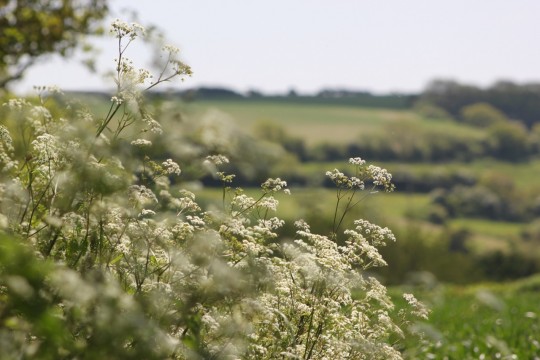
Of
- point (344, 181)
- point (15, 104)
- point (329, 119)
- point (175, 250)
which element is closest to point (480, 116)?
point (329, 119)

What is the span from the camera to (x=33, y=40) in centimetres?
1382

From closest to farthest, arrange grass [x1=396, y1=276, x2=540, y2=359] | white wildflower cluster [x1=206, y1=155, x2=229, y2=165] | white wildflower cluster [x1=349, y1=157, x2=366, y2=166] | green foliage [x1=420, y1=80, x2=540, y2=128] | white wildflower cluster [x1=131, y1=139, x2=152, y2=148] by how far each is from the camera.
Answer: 1. white wildflower cluster [x1=131, y1=139, x2=152, y2=148]
2. white wildflower cluster [x1=206, y1=155, x2=229, y2=165]
3. white wildflower cluster [x1=349, y1=157, x2=366, y2=166]
4. grass [x1=396, y1=276, x2=540, y2=359]
5. green foliage [x1=420, y1=80, x2=540, y2=128]

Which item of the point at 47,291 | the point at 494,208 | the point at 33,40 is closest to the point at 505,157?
the point at 494,208

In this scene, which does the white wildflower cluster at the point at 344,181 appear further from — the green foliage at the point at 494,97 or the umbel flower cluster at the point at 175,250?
the green foliage at the point at 494,97

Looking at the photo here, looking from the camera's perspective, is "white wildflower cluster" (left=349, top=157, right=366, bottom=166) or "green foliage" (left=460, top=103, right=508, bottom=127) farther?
"green foliage" (left=460, top=103, right=508, bottom=127)

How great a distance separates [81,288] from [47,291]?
0.72 m

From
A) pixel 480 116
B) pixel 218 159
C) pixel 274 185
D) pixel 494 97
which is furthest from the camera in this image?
pixel 494 97

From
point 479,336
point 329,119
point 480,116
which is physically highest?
point 479,336

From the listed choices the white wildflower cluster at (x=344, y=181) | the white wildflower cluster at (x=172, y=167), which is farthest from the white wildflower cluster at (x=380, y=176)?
the white wildflower cluster at (x=172, y=167)

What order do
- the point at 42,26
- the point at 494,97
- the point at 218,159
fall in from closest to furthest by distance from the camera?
1. the point at 218,159
2. the point at 42,26
3. the point at 494,97

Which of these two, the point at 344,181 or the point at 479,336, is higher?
the point at 344,181

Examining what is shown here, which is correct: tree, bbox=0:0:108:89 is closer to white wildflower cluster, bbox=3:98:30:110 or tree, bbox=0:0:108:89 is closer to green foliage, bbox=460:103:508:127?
white wildflower cluster, bbox=3:98:30:110

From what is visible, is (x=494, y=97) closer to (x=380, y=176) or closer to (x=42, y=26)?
(x=42, y=26)

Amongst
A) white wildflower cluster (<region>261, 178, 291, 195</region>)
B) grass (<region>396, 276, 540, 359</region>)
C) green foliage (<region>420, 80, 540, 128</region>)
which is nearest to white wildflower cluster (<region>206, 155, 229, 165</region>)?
white wildflower cluster (<region>261, 178, 291, 195</region>)
